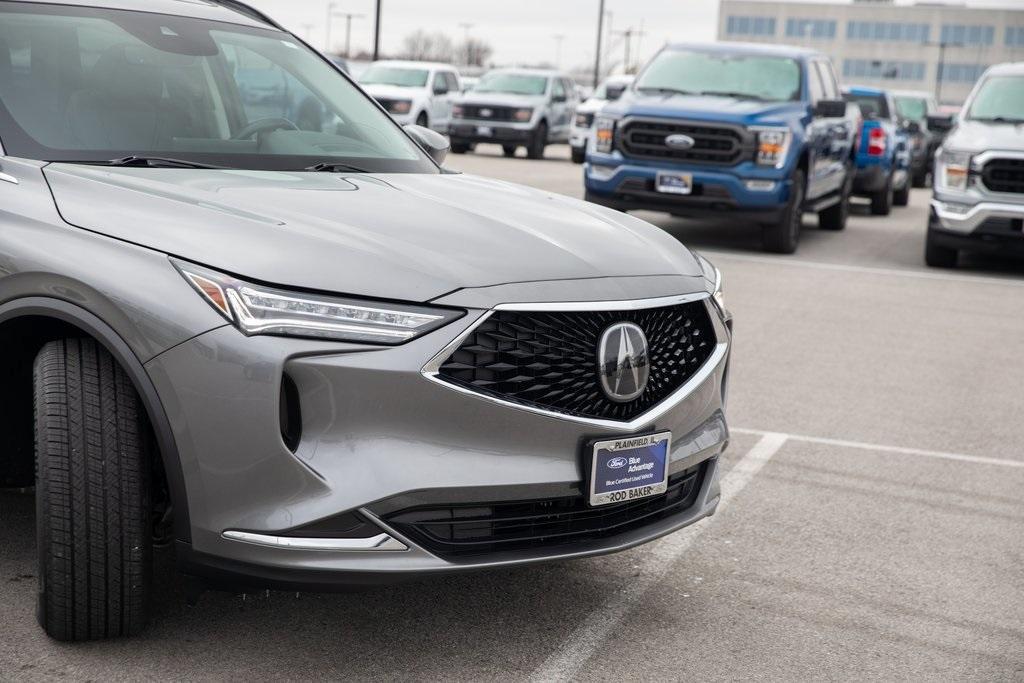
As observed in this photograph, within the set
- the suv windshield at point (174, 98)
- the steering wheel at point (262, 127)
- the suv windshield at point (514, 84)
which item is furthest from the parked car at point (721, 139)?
the suv windshield at point (514, 84)

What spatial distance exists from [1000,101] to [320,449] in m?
11.4

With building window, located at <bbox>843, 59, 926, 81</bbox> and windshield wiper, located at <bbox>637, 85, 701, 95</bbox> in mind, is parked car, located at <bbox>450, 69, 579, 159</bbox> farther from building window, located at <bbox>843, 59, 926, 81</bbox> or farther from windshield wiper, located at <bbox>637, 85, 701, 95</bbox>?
building window, located at <bbox>843, 59, 926, 81</bbox>

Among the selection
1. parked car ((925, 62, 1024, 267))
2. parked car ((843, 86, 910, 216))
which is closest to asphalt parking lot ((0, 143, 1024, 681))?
parked car ((925, 62, 1024, 267))

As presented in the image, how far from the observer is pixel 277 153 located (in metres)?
4.45

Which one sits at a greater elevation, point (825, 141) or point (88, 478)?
point (825, 141)

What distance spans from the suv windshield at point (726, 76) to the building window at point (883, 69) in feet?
370

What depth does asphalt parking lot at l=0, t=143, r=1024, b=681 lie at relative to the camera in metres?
3.51

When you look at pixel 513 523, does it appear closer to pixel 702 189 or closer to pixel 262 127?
pixel 262 127

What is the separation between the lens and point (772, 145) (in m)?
12.4

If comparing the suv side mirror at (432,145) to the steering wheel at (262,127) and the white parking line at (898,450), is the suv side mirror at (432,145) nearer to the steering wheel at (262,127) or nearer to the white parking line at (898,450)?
the steering wheel at (262,127)

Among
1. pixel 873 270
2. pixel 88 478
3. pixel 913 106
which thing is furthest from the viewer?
pixel 913 106

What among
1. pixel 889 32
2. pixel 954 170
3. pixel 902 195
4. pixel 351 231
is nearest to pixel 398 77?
pixel 902 195

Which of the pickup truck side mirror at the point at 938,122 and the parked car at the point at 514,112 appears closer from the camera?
the pickup truck side mirror at the point at 938,122

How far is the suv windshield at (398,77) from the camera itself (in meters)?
28.4
